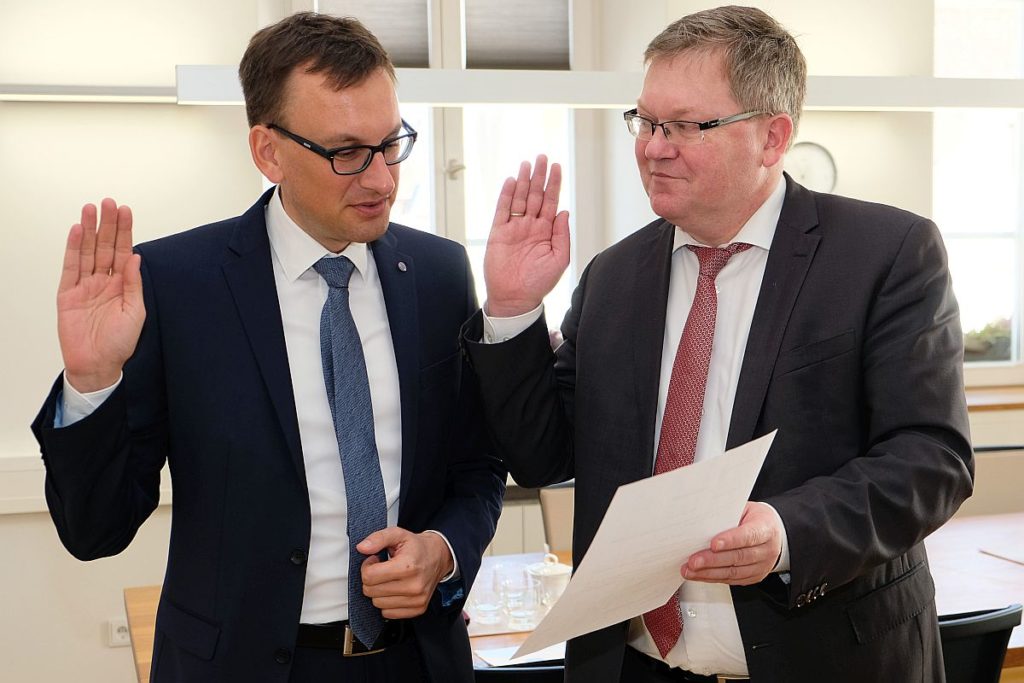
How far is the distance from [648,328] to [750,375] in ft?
0.68

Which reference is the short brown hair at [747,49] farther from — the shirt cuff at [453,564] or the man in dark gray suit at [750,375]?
the shirt cuff at [453,564]

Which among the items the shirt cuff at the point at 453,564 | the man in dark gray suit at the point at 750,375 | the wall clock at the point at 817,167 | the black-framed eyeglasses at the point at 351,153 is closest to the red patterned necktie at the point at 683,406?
the man in dark gray suit at the point at 750,375

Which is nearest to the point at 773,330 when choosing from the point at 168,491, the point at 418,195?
the point at 168,491

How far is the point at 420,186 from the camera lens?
16.5 ft

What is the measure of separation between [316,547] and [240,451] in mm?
189

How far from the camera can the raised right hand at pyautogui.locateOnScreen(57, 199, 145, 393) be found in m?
1.50

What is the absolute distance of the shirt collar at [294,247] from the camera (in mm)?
Result: 1736

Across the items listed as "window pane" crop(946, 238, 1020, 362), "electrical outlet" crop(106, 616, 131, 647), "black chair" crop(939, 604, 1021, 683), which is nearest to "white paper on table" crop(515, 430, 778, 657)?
"black chair" crop(939, 604, 1021, 683)

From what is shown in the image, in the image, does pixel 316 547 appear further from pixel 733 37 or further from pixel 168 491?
pixel 168 491

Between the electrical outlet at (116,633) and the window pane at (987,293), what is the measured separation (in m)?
4.37

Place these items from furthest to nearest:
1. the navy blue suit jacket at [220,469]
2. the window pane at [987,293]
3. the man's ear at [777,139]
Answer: the window pane at [987,293] < the man's ear at [777,139] < the navy blue suit jacket at [220,469]

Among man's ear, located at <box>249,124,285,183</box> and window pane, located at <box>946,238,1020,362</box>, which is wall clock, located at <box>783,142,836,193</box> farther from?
man's ear, located at <box>249,124,285,183</box>

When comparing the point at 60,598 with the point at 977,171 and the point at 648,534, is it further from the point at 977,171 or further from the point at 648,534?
the point at 977,171

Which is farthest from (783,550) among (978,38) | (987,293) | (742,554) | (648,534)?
(978,38)
